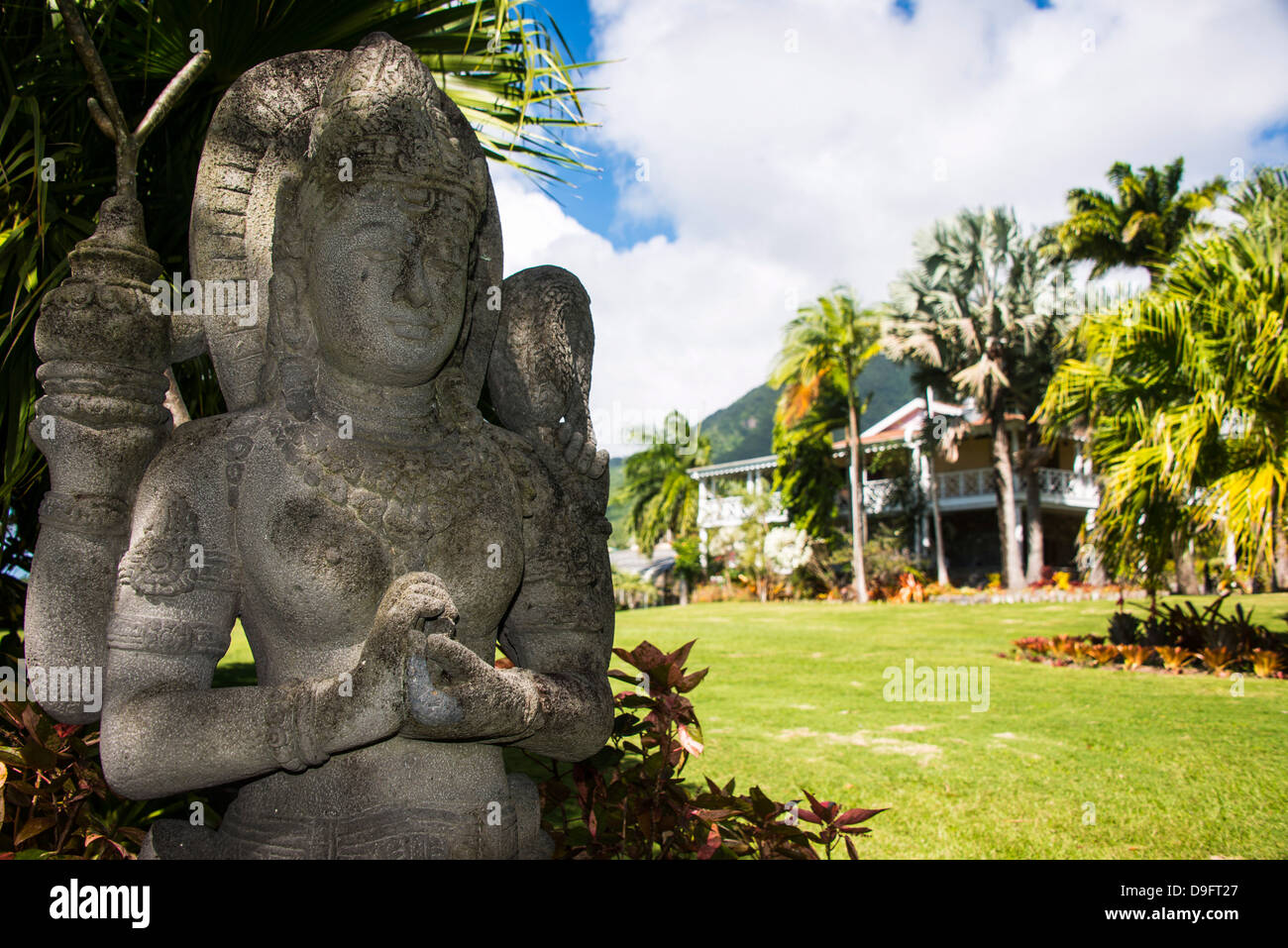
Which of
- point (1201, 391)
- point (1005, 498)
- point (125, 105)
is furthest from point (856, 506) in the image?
point (125, 105)

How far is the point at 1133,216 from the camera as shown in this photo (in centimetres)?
1967

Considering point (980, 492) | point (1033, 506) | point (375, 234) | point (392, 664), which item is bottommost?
point (392, 664)

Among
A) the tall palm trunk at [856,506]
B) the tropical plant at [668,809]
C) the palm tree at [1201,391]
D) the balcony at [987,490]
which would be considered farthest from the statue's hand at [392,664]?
the balcony at [987,490]

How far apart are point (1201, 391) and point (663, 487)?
2507 centimetres

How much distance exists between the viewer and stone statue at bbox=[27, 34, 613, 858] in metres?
1.66

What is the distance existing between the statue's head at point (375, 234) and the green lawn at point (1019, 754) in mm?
4054

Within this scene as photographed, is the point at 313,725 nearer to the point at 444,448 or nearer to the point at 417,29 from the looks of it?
the point at 444,448

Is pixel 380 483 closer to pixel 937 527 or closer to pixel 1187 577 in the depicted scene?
pixel 1187 577

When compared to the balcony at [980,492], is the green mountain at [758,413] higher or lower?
higher

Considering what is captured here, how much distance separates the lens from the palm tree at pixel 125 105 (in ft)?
10.2

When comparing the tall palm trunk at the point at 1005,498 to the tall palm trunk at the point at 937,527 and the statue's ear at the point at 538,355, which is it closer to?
the tall palm trunk at the point at 937,527

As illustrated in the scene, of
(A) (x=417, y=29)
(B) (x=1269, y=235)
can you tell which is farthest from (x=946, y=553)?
(A) (x=417, y=29)

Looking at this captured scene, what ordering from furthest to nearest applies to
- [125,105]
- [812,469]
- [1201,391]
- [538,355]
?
[812,469] < [1201,391] < [125,105] < [538,355]
